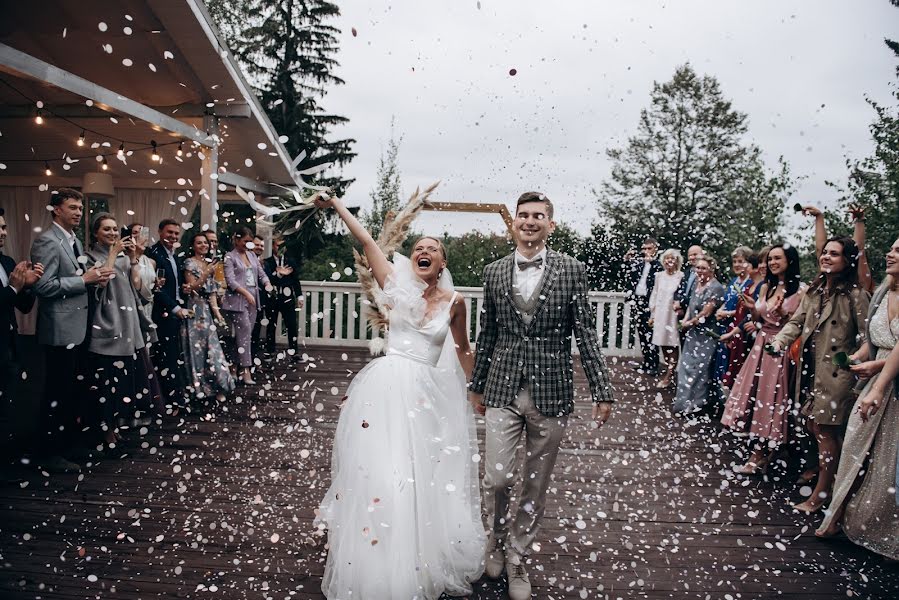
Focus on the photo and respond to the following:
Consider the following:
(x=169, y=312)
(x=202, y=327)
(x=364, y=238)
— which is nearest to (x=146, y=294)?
(x=169, y=312)

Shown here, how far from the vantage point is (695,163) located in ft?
68.9

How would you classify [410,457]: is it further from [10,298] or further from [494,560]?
[10,298]

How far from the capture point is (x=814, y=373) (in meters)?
3.97

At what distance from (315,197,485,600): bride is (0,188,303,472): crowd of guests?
225cm

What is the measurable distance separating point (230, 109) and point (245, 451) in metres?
4.82

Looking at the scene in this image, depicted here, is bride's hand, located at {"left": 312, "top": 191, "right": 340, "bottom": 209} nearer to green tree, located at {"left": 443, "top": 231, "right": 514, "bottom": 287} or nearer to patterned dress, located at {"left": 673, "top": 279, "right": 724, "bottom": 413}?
patterned dress, located at {"left": 673, "top": 279, "right": 724, "bottom": 413}

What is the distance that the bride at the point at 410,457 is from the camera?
2.55 metres

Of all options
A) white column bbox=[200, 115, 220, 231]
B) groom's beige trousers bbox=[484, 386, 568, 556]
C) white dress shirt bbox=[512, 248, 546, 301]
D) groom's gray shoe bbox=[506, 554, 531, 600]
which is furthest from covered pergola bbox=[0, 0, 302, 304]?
groom's gray shoe bbox=[506, 554, 531, 600]

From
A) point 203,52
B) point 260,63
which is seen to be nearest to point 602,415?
point 203,52

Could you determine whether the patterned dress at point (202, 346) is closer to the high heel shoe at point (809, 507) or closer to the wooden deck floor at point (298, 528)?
the wooden deck floor at point (298, 528)

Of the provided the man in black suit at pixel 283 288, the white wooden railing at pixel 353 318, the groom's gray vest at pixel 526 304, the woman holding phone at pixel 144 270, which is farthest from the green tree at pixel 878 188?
the woman holding phone at pixel 144 270

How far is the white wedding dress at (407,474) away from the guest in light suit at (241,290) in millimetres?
3998

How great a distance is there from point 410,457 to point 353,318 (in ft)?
28.1

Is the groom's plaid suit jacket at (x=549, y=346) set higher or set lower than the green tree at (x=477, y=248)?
lower
